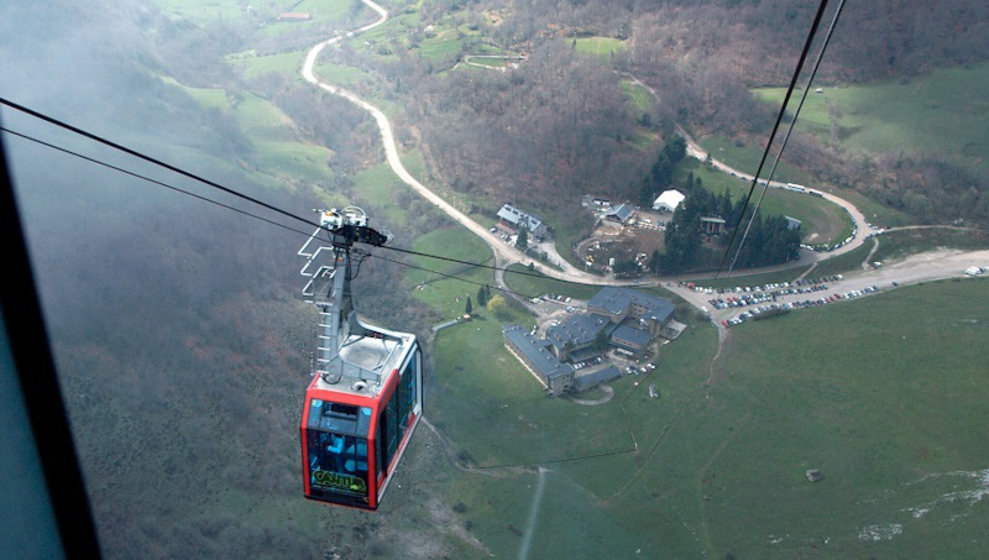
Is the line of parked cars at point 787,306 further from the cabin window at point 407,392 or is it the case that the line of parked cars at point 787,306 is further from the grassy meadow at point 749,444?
the cabin window at point 407,392

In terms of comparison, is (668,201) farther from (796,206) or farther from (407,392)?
(407,392)

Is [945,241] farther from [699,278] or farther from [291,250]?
[291,250]

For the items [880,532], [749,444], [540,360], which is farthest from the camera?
[540,360]

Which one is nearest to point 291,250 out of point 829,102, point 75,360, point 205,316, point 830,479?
point 205,316

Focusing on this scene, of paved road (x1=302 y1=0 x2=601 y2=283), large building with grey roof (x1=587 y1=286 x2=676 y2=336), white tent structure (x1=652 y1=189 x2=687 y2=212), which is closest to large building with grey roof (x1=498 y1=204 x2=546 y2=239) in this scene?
paved road (x1=302 y1=0 x2=601 y2=283)

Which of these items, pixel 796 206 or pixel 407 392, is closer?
pixel 407 392

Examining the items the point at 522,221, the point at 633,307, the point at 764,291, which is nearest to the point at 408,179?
the point at 522,221

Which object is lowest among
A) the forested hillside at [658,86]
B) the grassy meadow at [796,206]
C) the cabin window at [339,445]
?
the grassy meadow at [796,206]

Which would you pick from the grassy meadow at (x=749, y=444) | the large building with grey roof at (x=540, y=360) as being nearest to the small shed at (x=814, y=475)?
the grassy meadow at (x=749, y=444)
